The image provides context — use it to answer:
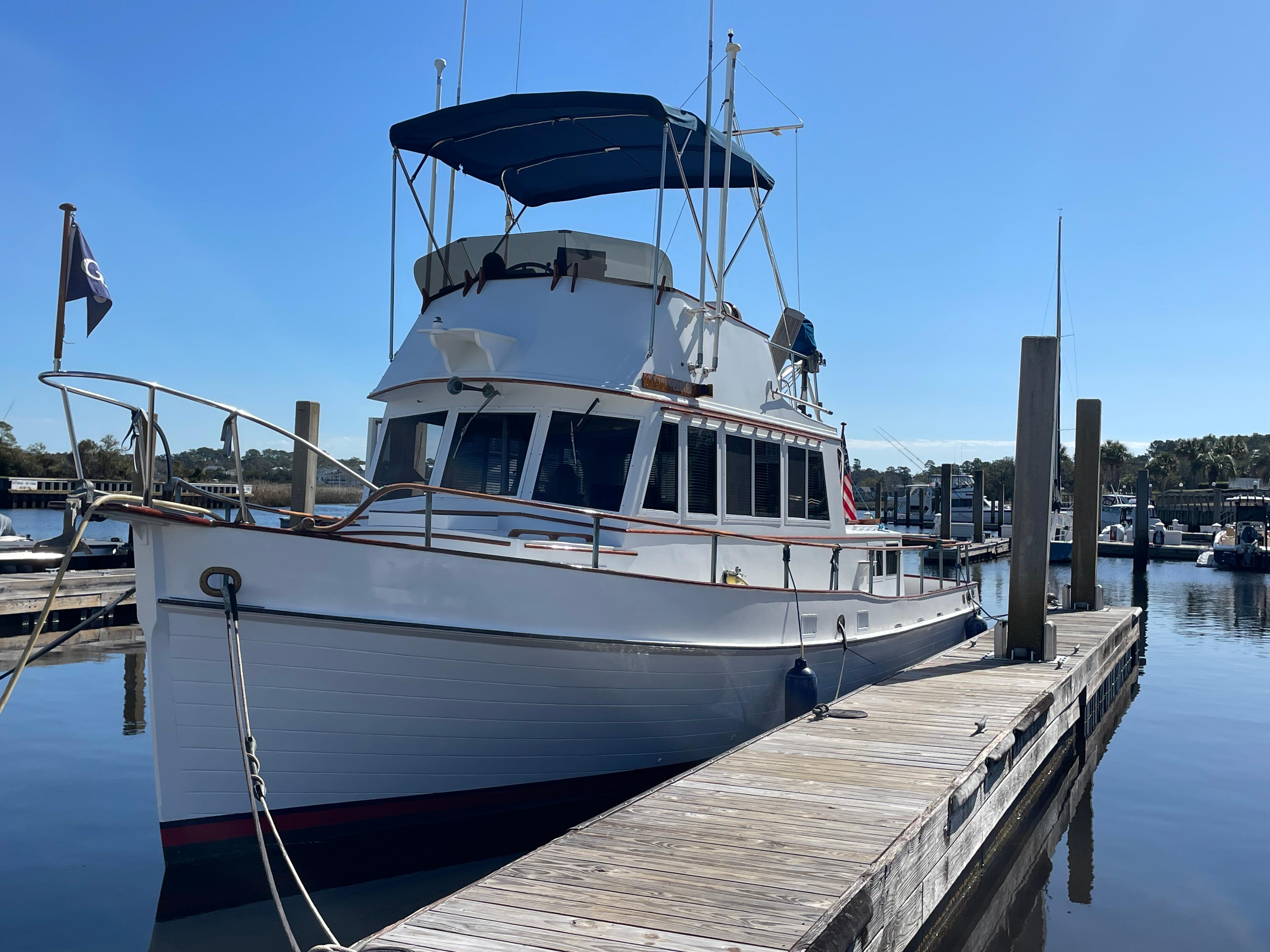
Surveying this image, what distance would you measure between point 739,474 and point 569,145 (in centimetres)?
352

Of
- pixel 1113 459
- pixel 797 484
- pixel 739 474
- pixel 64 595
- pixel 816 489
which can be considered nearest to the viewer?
pixel 739 474

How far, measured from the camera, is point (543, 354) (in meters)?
7.40

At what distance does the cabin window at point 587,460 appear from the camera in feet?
23.5

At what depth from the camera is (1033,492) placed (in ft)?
30.1

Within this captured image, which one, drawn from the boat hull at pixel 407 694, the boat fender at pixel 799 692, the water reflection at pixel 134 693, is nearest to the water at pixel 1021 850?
the water reflection at pixel 134 693

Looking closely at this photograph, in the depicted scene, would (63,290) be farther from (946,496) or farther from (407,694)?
(946,496)

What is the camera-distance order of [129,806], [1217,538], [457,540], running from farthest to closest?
[1217,538]
[129,806]
[457,540]

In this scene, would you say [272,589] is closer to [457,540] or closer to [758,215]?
[457,540]

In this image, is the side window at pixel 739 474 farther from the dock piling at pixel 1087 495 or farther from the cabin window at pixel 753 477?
the dock piling at pixel 1087 495

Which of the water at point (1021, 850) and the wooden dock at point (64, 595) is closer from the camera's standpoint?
the water at point (1021, 850)

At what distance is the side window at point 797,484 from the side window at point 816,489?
0.06 metres

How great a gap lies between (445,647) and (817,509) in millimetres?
4965

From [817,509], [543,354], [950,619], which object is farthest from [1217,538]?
[543,354]

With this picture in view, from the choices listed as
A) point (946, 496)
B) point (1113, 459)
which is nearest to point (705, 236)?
point (946, 496)
